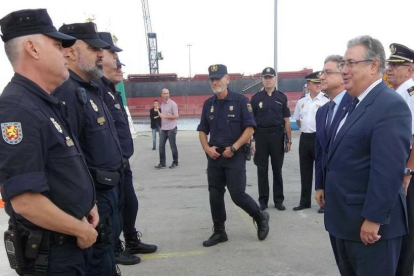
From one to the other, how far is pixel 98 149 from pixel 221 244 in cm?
220

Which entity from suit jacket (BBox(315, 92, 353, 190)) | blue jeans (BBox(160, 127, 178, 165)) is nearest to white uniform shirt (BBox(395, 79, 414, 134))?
suit jacket (BBox(315, 92, 353, 190))

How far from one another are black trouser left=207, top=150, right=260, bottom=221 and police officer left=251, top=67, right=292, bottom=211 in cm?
140

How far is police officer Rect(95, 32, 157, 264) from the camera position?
3.61 meters

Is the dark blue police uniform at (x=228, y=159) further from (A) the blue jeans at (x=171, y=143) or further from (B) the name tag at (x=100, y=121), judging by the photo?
(A) the blue jeans at (x=171, y=143)

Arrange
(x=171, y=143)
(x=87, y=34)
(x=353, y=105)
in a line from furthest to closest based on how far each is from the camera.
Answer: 1. (x=171, y=143)
2. (x=87, y=34)
3. (x=353, y=105)

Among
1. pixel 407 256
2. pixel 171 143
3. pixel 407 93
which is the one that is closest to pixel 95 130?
pixel 407 256

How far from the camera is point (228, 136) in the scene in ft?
14.0

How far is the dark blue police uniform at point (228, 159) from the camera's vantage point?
4.21 m

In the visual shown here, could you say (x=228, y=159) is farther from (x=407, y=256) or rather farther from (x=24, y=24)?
(x=24, y=24)

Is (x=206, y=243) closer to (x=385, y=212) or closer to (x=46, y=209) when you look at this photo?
(x=385, y=212)

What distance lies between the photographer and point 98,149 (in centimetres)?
268

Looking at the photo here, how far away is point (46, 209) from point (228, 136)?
9.10 ft

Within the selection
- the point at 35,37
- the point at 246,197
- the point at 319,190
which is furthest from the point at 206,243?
the point at 35,37

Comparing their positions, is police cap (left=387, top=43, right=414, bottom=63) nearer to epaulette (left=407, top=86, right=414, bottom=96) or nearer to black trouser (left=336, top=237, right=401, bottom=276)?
epaulette (left=407, top=86, right=414, bottom=96)
